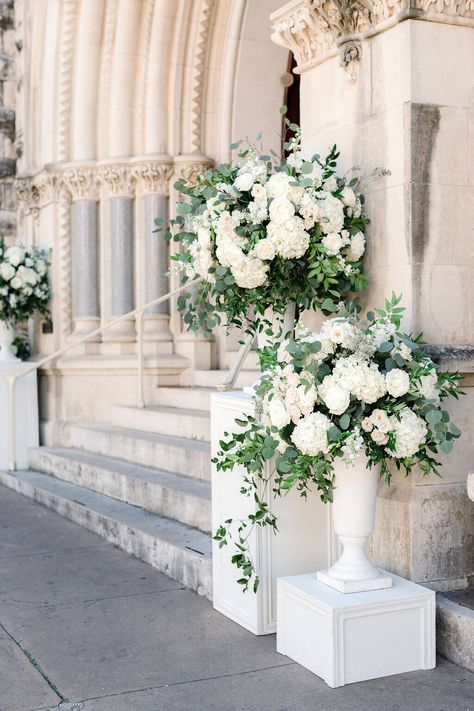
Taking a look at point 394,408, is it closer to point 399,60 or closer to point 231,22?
point 399,60

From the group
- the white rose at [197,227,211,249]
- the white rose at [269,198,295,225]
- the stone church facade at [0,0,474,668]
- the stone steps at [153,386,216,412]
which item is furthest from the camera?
the stone church facade at [0,0,474,668]

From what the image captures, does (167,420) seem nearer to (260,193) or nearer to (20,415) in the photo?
(20,415)

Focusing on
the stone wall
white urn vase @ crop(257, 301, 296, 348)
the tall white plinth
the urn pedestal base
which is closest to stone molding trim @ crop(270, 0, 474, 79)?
white urn vase @ crop(257, 301, 296, 348)

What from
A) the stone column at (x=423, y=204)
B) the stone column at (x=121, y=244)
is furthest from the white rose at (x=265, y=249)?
the stone column at (x=121, y=244)

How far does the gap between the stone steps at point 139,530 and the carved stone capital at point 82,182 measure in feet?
9.02

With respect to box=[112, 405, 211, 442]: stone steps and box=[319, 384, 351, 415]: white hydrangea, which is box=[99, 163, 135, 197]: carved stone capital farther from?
box=[319, 384, 351, 415]: white hydrangea

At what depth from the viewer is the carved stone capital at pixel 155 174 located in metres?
8.06

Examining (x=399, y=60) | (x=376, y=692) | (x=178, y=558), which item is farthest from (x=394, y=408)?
(x=178, y=558)

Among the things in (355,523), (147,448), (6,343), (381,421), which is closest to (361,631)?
(355,523)

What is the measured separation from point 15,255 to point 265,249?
5.21 meters

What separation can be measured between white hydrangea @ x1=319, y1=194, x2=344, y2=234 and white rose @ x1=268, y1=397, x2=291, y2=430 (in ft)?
2.48

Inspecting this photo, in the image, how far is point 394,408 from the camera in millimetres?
3281

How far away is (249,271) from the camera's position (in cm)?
371

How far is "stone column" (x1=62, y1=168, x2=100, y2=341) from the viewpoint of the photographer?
849 centimetres
